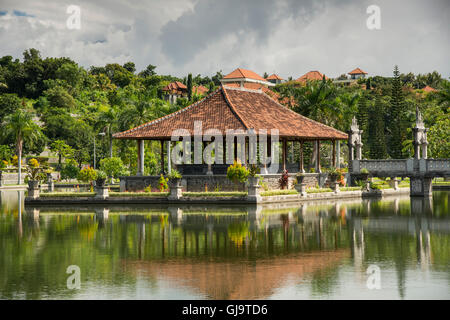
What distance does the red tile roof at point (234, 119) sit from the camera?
42469mm

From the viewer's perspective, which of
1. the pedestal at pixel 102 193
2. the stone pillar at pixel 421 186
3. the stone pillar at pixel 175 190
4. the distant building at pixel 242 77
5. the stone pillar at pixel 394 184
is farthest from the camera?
the distant building at pixel 242 77

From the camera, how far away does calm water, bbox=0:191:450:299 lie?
42.9ft

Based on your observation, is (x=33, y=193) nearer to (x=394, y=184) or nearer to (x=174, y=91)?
(x=394, y=184)

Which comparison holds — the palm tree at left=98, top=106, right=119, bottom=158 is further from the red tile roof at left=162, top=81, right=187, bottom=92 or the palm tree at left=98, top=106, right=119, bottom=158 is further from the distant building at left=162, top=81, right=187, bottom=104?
the red tile roof at left=162, top=81, right=187, bottom=92

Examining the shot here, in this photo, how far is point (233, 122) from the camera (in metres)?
42.2

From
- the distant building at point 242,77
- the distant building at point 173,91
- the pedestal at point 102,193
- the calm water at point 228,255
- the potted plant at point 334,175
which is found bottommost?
the calm water at point 228,255

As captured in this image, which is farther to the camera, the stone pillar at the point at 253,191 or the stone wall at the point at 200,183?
the stone wall at the point at 200,183

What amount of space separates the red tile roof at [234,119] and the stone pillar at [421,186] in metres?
6.53

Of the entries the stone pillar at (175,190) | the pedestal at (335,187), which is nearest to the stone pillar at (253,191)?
the stone pillar at (175,190)

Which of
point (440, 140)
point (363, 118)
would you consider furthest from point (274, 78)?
point (440, 140)

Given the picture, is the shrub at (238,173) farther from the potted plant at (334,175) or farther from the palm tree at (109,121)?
the palm tree at (109,121)

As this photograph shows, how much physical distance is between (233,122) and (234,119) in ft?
1.54

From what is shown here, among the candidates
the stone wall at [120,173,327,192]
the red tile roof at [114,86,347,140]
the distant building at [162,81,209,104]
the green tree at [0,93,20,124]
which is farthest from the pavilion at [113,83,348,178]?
the distant building at [162,81,209,104]
